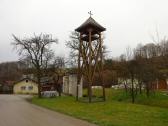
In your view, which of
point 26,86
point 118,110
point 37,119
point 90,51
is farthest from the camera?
point 26,86

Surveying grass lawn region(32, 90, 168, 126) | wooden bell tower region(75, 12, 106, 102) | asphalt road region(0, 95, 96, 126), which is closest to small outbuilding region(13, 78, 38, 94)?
grass lawn region(32, 90, 168, 126)

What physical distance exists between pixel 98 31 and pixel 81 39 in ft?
6.76

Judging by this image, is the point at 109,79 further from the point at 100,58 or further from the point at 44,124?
the point at 44,124

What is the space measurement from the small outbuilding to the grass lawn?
147 feet

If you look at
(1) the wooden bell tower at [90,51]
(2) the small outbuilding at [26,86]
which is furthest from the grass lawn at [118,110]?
(2) the small outbuilding at [26,86]

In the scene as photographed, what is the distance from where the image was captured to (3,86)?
10225 cm

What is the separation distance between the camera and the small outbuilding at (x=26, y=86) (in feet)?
285

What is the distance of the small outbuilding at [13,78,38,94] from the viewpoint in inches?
3418

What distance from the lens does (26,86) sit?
3440 inches

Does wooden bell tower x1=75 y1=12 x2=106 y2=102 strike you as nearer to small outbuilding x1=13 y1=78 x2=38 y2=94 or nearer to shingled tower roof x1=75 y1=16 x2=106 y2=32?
shingled tower roof x1=75 y1=16 x2=106 y2=32

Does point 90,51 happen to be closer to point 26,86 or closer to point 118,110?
point 118,110

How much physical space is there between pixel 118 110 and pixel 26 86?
68.8 m

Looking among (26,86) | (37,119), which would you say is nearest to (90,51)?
(37,119)

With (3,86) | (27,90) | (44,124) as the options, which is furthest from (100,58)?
(3,86)
